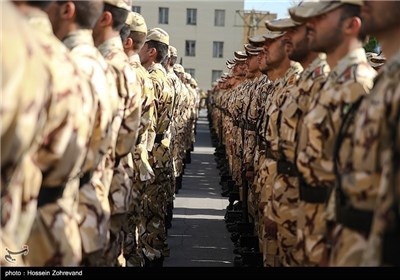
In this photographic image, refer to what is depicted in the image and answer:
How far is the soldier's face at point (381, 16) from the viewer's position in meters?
3.47

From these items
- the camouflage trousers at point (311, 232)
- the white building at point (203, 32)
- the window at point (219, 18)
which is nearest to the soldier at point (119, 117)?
the camouflage trousers at point (311, 232)

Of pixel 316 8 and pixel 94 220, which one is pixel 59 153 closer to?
pixel 94 220

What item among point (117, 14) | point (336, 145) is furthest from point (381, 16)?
point (117, 14)

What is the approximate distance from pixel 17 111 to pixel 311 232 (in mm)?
2201

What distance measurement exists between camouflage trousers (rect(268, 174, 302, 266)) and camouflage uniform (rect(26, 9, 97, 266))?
1771 mm

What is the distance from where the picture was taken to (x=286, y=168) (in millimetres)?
5184

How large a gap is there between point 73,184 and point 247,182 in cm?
546

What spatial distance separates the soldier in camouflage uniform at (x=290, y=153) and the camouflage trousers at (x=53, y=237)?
5.52 feet

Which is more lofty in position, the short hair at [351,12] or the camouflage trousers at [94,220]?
the short hair at [351,12]

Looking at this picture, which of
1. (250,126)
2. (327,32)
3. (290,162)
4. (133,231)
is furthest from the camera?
(250,126)

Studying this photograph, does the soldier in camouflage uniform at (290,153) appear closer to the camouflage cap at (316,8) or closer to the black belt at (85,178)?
the camouflage cap at (316,8)

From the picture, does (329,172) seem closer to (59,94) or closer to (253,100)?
(59,94)

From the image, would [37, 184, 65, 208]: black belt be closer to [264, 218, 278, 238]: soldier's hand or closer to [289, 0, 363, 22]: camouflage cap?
[289, 0, 363, 22]: camouflage cap

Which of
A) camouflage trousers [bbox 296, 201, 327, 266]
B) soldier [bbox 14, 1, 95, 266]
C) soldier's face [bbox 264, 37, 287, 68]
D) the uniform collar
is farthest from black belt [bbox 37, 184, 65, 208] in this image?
soldier's face [bbox 264, 37, 287, 68]
